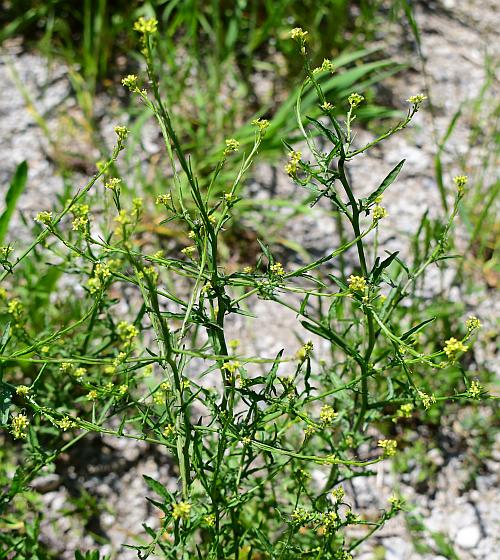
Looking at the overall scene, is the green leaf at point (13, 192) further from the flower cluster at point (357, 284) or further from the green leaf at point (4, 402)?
the flower cluster at point (357, 284)

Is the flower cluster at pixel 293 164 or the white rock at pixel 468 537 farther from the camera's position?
the white rock at pixel 468 537

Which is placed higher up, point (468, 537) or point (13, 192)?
point (13, 192)

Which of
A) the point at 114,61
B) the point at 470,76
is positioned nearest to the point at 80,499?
the point at 114,61

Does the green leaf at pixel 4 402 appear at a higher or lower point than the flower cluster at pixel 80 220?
lower

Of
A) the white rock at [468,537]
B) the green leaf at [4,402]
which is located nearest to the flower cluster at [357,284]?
the green leaf at [4,402]

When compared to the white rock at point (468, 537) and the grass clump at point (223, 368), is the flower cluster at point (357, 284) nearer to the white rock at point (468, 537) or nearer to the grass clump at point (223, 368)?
the grass clump at point (223, 368)

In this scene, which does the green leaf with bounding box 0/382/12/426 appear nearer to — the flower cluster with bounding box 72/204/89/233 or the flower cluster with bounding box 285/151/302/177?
the flower cluster with bounding box 72/204/89/233

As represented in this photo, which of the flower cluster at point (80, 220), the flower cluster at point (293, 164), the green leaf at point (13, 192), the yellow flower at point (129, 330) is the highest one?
the green leaf at point (13, 192)

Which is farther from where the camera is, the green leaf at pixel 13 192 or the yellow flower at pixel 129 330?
the green leaf at pixel 13 192

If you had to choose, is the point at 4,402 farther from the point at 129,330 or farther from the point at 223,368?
the point at 223,368

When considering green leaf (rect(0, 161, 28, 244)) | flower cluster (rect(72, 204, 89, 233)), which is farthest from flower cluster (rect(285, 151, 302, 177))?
green leaf (rect(0, 161, 28, 244))

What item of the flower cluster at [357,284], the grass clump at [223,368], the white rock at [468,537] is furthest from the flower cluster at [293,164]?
the white rock at [468,537]

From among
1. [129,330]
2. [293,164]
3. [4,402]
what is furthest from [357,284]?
[4,402]
